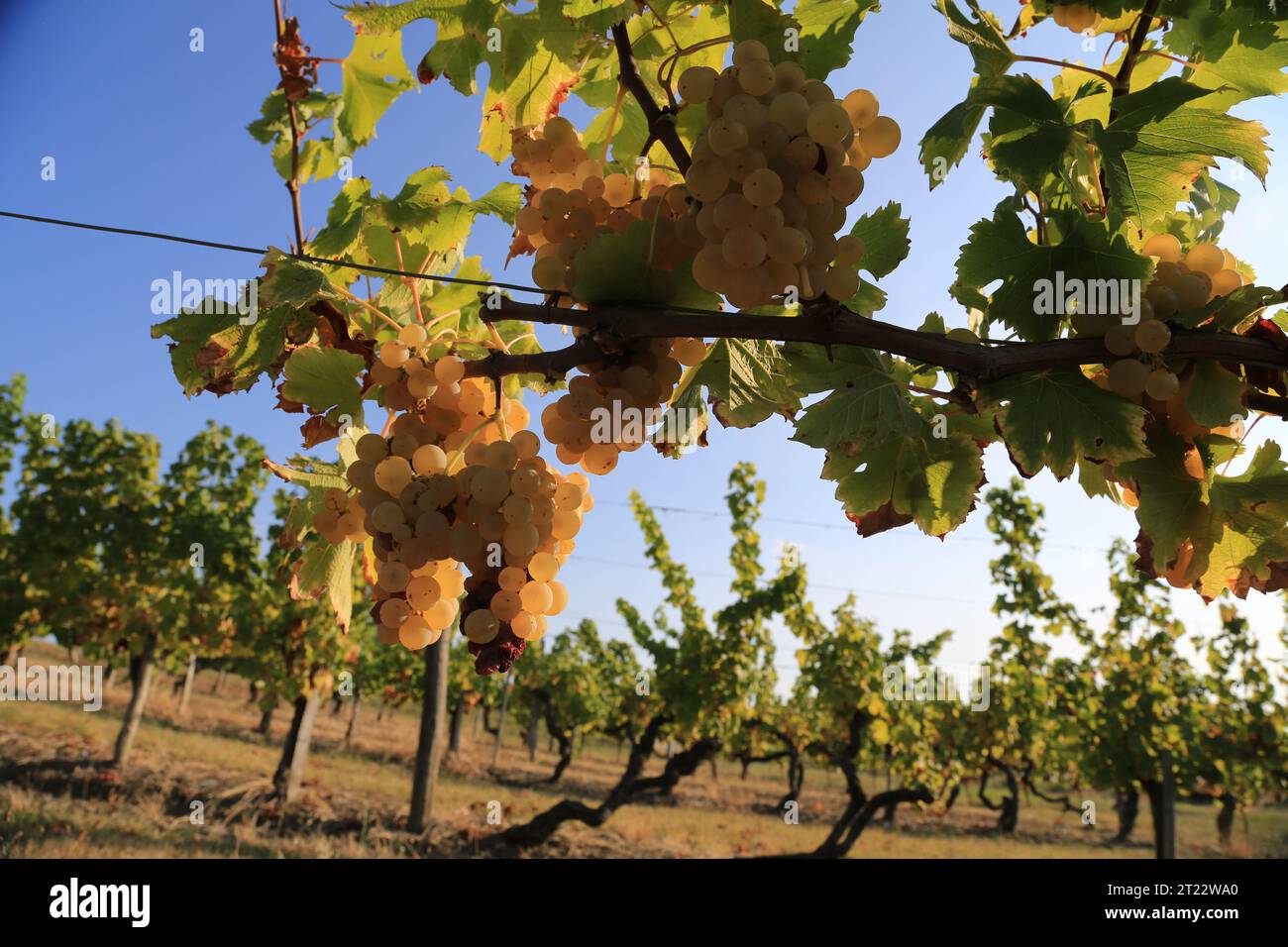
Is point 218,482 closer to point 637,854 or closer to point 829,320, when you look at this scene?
point 637,854

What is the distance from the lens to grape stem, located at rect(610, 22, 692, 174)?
113 centimetres

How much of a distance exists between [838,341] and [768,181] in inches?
8.7

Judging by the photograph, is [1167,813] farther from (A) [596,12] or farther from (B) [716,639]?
(A) [596,12]

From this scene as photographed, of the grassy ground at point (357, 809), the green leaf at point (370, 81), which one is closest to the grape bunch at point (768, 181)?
the green leaf at point (370, 81)

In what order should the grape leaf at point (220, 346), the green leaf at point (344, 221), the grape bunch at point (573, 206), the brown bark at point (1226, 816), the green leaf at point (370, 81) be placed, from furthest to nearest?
the brown bark at point (1226, 816), the green leaf at point (370, 81), the green leaf at point (344, 221), the grape leaf at point (220, 346), the grape bunch at point (573, 206)

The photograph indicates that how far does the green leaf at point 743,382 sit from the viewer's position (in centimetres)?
129

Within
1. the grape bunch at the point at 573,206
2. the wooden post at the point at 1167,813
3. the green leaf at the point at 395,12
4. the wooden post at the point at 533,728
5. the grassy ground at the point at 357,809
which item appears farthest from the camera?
the wooden post at the point at 533,728

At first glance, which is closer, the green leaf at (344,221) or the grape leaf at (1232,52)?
the grape leaf at (1232,52)

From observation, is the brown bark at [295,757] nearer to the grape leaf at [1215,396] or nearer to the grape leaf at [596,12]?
the grape leaf at [596,12]

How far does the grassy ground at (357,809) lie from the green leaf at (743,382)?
9531 millimetres

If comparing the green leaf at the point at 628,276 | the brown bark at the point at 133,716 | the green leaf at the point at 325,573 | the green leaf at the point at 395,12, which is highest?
the green leaf at the point at 395,12

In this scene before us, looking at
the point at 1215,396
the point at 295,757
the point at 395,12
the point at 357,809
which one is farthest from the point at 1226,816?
the point at 395,12

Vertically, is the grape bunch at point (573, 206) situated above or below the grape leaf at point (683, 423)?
above

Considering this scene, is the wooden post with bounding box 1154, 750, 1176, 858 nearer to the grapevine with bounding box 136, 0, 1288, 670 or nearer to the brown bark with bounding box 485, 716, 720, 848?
the brown bark with bounding box 485, 716, 720, 848
